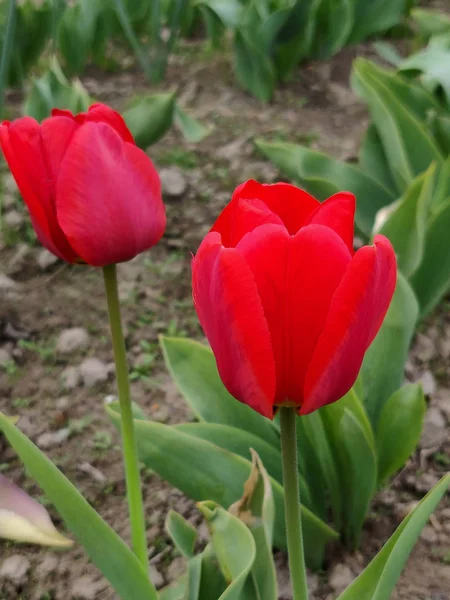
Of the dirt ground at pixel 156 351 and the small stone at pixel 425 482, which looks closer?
the dirt ground at pixel 156 351

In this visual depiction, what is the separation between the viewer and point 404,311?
3.86 feet

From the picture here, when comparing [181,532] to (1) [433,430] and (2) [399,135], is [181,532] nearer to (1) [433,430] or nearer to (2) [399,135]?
(1) [433,430]

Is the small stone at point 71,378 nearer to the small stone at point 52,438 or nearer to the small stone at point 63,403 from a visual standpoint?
the small stone at point 63,403

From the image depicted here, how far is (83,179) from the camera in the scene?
77 centimetres

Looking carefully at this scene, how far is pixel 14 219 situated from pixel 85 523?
1.53 meters

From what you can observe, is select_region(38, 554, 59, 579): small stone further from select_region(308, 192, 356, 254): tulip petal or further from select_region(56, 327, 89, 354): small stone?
select_region(308, 192, 356, 254): tulip petal

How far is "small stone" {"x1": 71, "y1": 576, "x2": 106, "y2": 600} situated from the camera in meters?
1.20

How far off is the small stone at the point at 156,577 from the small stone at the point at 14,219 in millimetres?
1182

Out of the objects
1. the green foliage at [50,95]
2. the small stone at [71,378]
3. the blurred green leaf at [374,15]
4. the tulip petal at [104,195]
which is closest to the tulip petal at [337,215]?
the tulip petal at [104,195]

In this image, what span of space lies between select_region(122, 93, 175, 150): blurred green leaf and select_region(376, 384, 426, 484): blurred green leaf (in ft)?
3.52

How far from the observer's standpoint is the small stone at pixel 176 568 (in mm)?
1201

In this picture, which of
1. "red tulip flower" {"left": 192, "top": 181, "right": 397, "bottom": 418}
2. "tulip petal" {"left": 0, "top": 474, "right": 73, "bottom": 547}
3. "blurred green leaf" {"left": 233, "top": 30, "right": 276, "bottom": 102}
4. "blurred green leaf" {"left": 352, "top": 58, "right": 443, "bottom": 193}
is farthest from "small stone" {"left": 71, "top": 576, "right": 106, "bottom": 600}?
"blurred green leaf" {"left": 233, "top": 30, "right": 276, "bottom": 102}

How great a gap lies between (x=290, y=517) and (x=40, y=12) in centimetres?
236

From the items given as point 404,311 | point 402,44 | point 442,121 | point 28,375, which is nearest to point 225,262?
point 404,311
